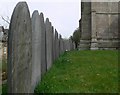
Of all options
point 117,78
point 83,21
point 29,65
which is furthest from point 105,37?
point 29,65

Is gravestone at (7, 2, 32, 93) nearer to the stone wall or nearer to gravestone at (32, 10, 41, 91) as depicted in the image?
gravestone at (32, 10, 41, 91)

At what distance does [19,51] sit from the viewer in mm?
4590

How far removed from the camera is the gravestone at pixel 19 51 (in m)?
4.41

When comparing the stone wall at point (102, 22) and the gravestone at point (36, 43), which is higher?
the stone wall at point (102, 22)

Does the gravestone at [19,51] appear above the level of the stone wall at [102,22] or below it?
below

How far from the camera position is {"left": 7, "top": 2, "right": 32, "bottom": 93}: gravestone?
4406mm

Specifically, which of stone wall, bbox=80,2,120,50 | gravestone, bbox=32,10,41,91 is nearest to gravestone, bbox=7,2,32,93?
gravestone, bbox=32,10,41,91

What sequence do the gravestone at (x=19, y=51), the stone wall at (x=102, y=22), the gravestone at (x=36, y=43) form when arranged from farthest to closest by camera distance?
the stone wall at (x=102, y=22)
the gravestone at (x=36, y=43)
the gravestone at (x=19, y=51)

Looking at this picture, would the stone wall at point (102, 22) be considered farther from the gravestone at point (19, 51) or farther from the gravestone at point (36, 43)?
the gravestone at point (19, 51)

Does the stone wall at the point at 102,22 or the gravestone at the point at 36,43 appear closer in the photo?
the gravestone at the point at 36,43

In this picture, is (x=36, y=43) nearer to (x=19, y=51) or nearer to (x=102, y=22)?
(x=19, y=51)

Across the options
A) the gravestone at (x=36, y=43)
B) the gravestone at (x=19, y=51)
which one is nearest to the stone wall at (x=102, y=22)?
the gravestone at (x=36, y=43)

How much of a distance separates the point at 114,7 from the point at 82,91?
Result: 29.9m

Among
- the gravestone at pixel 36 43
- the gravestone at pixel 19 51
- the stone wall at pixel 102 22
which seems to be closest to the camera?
the gravestone at pixel 19 51
